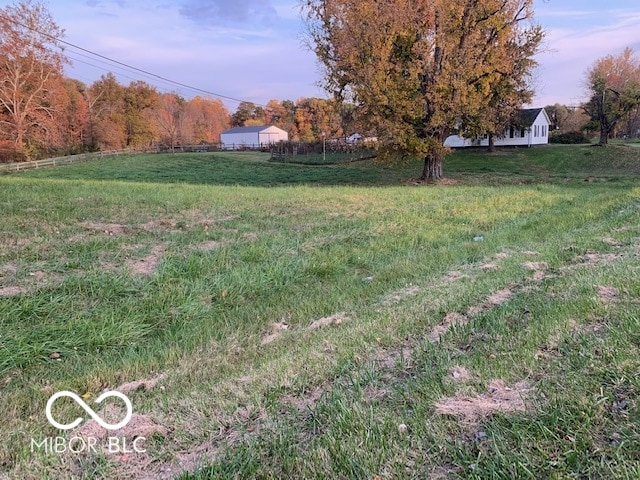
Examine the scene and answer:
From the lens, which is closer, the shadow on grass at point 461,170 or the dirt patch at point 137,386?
the dirt patch at point 137,386

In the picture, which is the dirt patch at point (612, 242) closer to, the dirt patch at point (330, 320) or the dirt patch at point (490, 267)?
the dirt patch at point (490, 267)

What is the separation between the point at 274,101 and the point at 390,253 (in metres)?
103

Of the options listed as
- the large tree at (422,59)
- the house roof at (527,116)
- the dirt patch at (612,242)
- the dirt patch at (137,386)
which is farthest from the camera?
the house roof at (527,116)

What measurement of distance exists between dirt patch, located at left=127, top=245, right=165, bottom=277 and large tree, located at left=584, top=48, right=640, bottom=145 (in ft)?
126

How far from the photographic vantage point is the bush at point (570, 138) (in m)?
49.6

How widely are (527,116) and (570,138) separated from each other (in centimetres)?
1025

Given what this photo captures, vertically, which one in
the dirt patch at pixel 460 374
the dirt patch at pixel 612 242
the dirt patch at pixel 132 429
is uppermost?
the dirt patch at pixel 612 242

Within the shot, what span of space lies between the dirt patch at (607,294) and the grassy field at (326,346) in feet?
0.27

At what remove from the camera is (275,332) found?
4531mm

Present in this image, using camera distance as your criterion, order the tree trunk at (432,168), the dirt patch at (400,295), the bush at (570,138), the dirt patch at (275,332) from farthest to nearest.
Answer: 1. the bush at (570,138)
2. the tree trunk at (432,168)
3. the dirt patch at (400,295)
4. the dirt patch at (275,332)

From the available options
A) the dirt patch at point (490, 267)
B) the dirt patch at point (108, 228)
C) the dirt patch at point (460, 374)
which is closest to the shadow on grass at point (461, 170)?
the dirt patch at point (108, 228)

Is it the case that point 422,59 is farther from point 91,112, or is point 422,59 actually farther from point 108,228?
point 91,112

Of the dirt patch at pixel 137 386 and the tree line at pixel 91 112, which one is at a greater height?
the tree line at pixel 91 112

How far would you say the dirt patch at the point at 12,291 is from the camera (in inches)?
193
